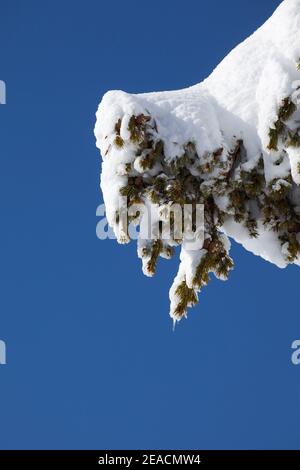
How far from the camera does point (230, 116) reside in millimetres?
5234

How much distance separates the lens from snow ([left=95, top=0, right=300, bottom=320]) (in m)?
4.83

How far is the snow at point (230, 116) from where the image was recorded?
4.83 m

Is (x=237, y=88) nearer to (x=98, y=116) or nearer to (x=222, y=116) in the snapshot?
(x=222, y=116)

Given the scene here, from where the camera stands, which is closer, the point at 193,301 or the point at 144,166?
the point at 144,166

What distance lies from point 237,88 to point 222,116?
0.38 metres

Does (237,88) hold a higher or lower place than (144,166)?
higher

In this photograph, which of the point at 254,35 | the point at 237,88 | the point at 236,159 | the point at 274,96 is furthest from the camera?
the point at 254,35

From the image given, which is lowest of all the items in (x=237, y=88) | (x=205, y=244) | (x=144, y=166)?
(x=205, y=244)

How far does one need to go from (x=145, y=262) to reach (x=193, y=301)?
627 millimetres
